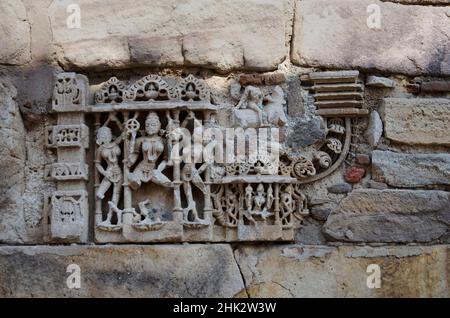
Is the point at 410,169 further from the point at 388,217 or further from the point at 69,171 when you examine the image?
the point at 69,171

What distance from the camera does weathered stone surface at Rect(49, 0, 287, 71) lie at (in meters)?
4.02

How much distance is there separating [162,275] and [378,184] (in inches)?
51.8

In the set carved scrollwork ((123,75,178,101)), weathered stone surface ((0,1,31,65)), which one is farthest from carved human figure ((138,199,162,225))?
weathered stone surface ((0,1,31,65))

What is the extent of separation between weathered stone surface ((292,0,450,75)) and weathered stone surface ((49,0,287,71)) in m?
0.15

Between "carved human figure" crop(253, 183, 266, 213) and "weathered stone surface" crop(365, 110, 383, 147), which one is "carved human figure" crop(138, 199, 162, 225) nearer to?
"carved human figure" crop(253, 183, 266, 213)

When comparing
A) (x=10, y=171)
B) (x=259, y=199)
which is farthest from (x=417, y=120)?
(x=10, y=171)

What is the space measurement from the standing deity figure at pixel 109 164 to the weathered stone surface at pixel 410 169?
145 centimetres

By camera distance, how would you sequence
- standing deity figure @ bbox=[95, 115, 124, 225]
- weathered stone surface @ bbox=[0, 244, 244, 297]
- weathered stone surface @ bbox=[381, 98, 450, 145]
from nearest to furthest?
weathered stone surface @ bbox=[0, 244, 244, 297], standing deity figure @ bbox=[95, 115, 124, 225], weathered stone surface @ bbox=[381, 98, 450, 145]

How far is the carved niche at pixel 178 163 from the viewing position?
3.88 metres

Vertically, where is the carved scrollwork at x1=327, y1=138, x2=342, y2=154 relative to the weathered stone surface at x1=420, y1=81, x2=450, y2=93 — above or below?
below

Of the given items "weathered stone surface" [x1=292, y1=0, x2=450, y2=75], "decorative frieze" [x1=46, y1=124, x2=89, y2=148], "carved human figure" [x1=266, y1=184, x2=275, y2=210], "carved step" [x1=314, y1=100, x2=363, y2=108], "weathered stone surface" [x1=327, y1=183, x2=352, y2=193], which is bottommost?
"carved human figure" [x1=266, y1=184, x2=275, y2=210]

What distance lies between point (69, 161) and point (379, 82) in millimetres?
1820

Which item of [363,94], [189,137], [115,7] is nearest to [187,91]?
[189,137]

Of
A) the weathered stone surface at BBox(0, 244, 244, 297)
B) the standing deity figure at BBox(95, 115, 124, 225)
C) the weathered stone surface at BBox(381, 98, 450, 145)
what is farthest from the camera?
the weathered stone surface at BBox(381, 98, 450, 145)
